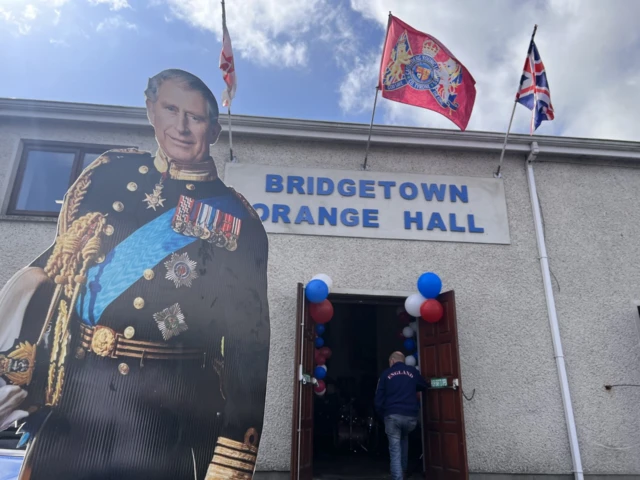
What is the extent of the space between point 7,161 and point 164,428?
14.6 feet

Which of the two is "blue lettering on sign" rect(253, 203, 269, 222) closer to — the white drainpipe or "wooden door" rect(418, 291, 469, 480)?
"wooden door" rect(418, 291, 469, 480)

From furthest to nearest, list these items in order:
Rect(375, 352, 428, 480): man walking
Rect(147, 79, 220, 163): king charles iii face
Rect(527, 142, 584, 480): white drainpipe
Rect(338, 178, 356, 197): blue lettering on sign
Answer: Rect(338, 178, 356, 197): blue lettering on sign, Rect(147, 79, 220, 163): king charles iii face, Rect(527, 142, 584, 480): white drainpipe, Rect(375, 352, 428, 480): man walking

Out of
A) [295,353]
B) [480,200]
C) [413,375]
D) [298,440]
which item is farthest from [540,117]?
[298,440]

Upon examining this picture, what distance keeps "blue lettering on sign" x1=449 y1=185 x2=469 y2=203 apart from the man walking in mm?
2592

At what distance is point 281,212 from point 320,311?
61.2 inches

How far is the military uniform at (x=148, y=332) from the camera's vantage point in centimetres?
545

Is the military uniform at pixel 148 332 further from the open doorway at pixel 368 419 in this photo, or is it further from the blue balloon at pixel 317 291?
the blue balloon at pixel 317 291

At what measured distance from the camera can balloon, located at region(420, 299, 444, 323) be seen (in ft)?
20.6

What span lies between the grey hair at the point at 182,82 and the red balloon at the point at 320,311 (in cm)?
296

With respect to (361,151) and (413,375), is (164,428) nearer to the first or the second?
(413,375)

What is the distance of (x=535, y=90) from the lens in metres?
7.01

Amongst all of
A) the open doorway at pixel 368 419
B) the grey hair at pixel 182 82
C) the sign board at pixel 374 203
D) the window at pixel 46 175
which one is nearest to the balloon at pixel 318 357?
the open doorway at pixel 368 419

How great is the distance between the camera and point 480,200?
24.2 ft

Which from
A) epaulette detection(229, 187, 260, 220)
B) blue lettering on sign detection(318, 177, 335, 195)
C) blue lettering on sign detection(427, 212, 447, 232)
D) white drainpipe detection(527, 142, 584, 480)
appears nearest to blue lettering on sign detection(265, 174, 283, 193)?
epaulette detection(229, 187, 260, 220)
